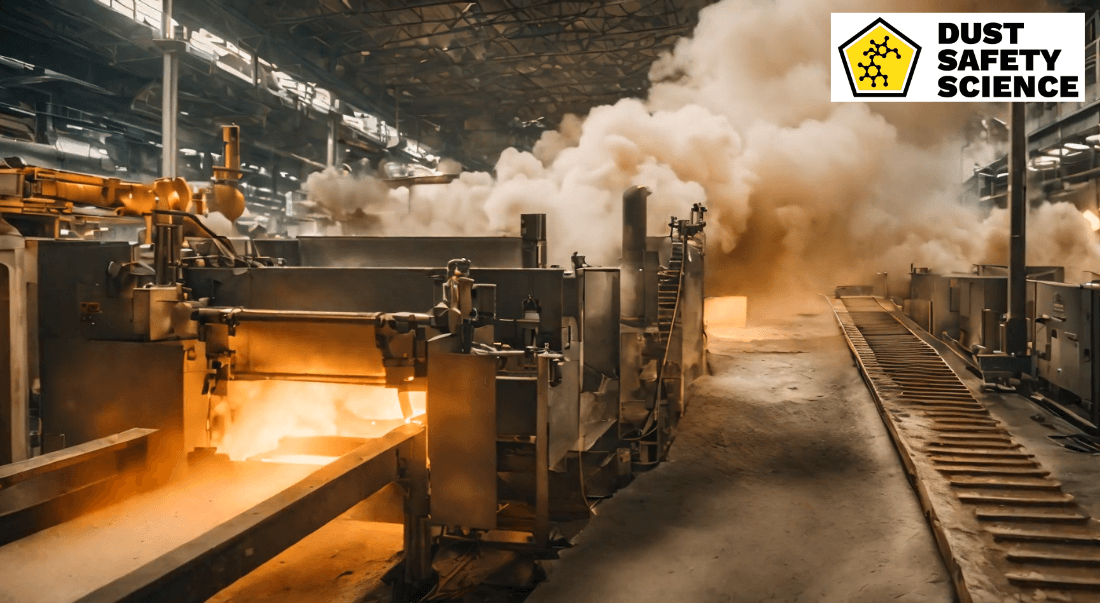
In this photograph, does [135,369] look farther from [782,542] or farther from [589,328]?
[782,542]

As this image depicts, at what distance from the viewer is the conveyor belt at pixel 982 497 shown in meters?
4.88

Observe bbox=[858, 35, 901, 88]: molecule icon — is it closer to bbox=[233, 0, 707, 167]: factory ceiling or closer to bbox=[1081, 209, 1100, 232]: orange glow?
bbox=[233, 0, 707, 167]: factory ceiling

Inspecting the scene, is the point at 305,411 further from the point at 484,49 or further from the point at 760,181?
the point at 760,181

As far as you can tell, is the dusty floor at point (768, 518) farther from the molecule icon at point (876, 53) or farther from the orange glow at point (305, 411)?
the molecule icon at point (876, 53)

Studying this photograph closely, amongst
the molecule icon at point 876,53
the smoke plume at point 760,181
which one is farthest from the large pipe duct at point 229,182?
the molecule icon at point 876,53

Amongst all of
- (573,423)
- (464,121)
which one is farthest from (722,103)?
(573,423)

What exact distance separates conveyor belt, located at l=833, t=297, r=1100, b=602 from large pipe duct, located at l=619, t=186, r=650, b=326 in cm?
355

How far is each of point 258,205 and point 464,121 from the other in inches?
341

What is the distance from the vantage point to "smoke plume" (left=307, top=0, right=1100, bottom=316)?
59.8ft

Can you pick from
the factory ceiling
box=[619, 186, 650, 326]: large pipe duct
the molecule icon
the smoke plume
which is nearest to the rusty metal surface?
box=[619, 186, 650, 326]: large pipe duct

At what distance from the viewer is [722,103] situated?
21.3 m

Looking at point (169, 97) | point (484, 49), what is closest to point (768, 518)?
point (169, 97)

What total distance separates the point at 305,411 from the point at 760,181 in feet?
58.1

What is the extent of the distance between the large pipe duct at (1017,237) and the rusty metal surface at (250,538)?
30.7ft
